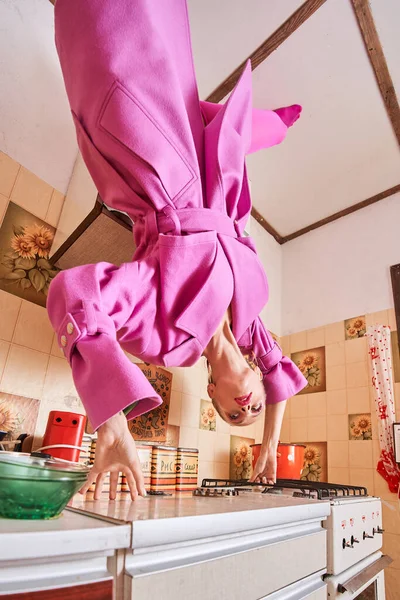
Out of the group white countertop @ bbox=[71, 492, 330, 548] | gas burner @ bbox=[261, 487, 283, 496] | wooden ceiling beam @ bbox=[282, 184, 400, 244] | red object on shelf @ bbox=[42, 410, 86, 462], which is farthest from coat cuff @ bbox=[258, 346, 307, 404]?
wooden ceiling beam @ bbox=[282, 184, 400, 244]

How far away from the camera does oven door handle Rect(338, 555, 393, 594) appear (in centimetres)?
107

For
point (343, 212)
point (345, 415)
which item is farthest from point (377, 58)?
point (345, 415)

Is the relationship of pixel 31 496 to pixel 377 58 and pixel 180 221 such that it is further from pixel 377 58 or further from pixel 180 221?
pixel 377 58

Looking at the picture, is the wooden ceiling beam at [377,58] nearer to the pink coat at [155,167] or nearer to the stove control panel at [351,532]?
the pink coat at [155,167]

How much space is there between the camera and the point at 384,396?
6.52 feet

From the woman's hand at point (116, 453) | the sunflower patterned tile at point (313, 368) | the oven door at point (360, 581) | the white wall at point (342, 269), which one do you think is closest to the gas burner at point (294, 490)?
the oven door at point (360, 581)

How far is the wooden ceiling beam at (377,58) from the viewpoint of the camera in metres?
1.57

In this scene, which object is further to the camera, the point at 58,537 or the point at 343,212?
the point at 343,212

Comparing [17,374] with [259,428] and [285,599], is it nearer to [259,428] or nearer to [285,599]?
[285,599]

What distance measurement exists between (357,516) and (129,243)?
3.71 feet

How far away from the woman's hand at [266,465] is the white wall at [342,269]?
1.24 m

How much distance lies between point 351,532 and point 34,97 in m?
1.82

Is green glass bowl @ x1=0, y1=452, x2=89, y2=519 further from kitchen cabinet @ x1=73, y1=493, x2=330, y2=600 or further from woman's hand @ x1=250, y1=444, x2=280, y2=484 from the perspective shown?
woman's hand @ x1=250, y1=444, x2=280, y2=484

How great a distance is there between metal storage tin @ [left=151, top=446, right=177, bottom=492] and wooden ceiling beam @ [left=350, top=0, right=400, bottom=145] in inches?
69.5
